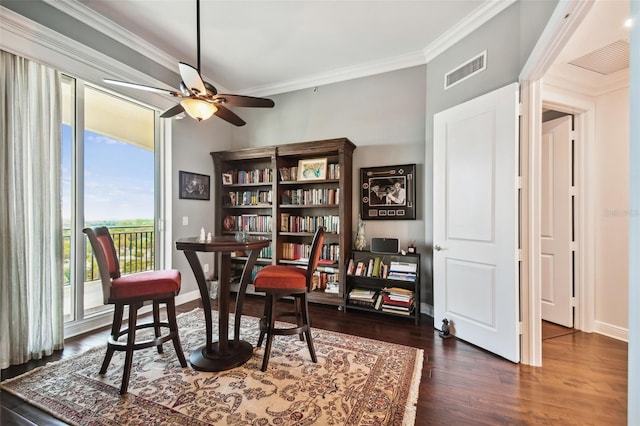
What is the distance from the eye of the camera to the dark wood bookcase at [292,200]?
11.0 ft

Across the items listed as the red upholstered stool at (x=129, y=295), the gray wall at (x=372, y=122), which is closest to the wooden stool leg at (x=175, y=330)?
the red upholstered stool at (x=129, y=295)

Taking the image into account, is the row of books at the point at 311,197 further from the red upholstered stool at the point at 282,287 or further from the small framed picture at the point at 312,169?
the red upholstered stool at the point at 282,287

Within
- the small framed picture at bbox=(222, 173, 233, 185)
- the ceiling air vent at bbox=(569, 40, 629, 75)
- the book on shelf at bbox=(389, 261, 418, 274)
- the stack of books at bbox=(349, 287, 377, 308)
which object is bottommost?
Answer: the stack of books at bbox=(349, 287, 377, 308)

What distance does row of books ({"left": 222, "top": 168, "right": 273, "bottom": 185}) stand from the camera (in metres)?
3.90

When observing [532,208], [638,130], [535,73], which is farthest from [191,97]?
[532,208]

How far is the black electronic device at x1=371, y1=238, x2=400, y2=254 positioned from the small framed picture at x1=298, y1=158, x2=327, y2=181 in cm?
106

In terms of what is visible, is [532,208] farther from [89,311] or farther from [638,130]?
[89,311]

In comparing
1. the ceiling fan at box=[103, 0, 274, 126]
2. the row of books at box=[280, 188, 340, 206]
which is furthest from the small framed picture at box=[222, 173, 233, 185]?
the ceiling fan at box=[103, 0, 274, 126]

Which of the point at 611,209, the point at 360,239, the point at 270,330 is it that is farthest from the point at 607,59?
the point at 270,330

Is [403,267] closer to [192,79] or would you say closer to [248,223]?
[248,223]

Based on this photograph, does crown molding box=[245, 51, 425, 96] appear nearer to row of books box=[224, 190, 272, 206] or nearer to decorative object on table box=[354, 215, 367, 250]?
row of books box=[224, 190, 272, 206]

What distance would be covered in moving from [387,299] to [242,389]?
1.81m

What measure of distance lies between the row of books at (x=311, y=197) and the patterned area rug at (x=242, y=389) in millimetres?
1802

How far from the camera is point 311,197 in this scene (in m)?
3.66
